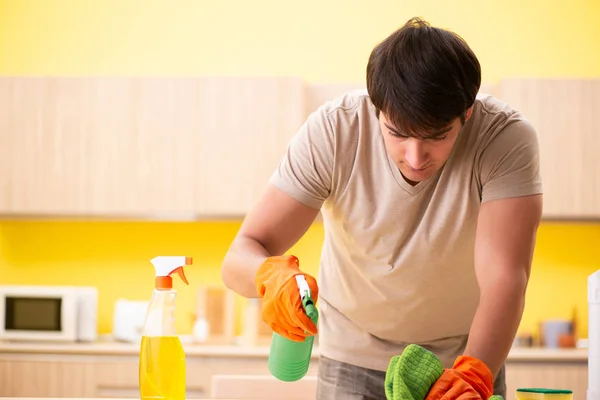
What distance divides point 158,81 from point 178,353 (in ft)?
9.15

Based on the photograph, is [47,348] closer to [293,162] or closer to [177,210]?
[177,210]

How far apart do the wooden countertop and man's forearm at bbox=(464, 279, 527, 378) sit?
2.19 m

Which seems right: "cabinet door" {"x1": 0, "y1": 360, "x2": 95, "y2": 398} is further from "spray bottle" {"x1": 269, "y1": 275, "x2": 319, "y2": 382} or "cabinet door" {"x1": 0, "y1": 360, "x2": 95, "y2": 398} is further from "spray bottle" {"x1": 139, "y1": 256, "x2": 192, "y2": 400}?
"spray bottle" {"x1": 269, "y1": 275, "x2": 319, "y2": 382}

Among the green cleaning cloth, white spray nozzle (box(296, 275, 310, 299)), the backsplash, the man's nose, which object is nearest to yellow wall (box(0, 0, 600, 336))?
the backsplash

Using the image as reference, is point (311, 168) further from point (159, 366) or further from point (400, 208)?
point (159, 366)

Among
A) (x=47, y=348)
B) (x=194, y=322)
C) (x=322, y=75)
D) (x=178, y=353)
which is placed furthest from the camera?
(x=322, y=75)

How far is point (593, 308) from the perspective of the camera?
4.89ft

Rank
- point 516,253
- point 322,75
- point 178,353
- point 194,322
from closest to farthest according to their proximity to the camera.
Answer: point 178,353 < point 516,253 < point 194,322 < point 322,75

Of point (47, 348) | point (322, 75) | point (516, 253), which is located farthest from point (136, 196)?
point (516, 253)

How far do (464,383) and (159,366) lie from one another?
553mm

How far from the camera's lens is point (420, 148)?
1.44 meters

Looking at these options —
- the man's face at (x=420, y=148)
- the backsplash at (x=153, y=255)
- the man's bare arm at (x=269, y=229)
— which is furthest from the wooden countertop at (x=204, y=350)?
the man's face at (x=420, y=148)

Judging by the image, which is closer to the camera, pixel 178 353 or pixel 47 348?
pixel 178 353

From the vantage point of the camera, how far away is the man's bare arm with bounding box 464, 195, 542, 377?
1515mm
